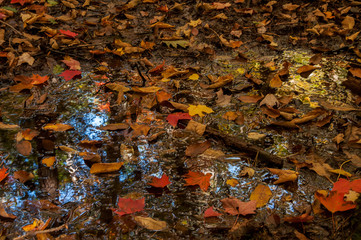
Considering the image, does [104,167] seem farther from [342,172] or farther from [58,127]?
[342,172]

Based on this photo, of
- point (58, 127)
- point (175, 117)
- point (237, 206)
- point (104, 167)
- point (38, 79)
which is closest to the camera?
point (237, 206)

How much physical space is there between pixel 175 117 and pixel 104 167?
0.71 meters

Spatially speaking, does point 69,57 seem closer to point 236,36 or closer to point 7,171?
point 7,171

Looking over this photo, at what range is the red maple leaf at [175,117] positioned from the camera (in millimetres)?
2367

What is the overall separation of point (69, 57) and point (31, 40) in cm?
57

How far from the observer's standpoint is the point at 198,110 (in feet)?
Answer: 8.07

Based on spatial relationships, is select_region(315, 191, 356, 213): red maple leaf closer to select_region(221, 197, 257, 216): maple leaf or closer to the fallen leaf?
select_region(221, 197, 257, 216): maple leaf

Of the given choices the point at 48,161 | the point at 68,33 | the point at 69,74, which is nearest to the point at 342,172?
the point at 48,161

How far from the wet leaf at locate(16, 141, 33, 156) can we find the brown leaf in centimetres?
111

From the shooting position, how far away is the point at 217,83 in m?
2.76

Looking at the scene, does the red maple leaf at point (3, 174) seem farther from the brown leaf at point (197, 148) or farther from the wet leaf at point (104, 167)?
the brown leaf at point (197, 148)

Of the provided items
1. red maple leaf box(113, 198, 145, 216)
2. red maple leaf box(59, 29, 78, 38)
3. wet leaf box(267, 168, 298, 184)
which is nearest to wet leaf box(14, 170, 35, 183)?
red maple leaf box(113, 198, 145, 216)

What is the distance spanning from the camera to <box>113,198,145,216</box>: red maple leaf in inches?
67.0

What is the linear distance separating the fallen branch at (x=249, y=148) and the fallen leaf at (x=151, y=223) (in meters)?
0.76
